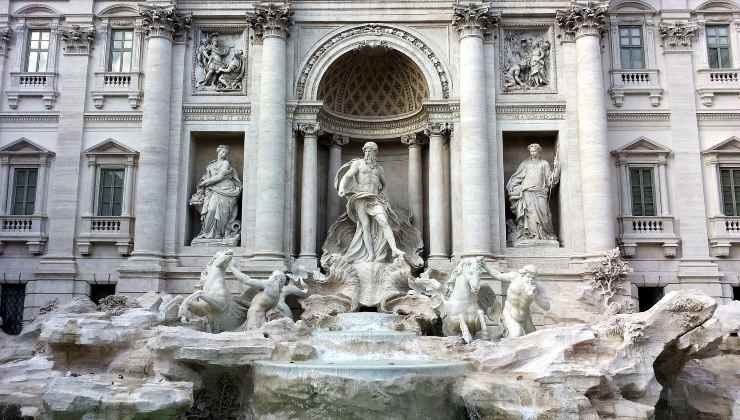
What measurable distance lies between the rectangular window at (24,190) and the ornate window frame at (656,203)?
63.0 feet

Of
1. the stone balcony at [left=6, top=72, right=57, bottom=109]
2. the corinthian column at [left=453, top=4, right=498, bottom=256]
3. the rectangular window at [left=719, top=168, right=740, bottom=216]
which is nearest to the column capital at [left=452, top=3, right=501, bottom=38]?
the corinthian column at [left=453, top=4, right=498, bottom=256]

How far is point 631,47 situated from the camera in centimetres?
2073

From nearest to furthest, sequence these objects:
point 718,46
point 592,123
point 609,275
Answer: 1. point 609,275
2. point 592,123
3. point 718,46

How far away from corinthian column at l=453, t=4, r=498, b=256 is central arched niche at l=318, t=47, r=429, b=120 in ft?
5.73

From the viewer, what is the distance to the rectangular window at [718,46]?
2058cm

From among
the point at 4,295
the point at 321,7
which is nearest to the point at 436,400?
the point at 321,7

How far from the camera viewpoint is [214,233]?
1944cm

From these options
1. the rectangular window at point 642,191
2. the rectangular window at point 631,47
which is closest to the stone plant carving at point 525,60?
the rectangular window at point 631,47

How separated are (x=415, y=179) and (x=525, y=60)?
17.4 ft

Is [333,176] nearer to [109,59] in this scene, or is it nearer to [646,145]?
[109,59]

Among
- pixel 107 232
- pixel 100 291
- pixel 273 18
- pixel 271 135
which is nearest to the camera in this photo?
pixel 271 135

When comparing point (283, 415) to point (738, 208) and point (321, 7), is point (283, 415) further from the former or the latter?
point (738, 208)

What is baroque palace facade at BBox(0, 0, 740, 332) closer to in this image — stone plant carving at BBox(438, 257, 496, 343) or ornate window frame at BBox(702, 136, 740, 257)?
ornate window frame at BBox(702, 136, 740, 257)

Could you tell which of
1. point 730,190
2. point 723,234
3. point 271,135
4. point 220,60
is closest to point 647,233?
point 723,234
